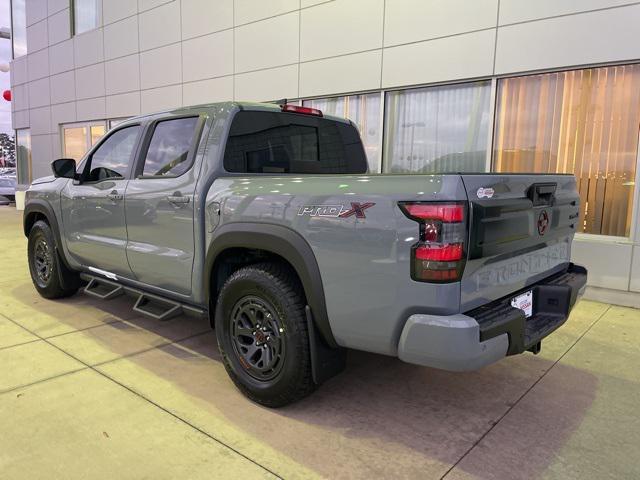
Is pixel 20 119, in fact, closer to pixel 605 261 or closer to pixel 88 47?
pixel 88 47

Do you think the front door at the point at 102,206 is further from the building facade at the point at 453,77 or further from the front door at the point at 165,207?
the building facade at the point at 453,77

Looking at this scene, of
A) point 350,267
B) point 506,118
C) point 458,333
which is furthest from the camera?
point 506,118

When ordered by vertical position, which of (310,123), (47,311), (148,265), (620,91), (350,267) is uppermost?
(620,91)

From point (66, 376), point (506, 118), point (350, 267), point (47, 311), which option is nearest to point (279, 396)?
point (350, 267)

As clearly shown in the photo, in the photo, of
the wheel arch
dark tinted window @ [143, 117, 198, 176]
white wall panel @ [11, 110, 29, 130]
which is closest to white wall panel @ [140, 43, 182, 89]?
white wall panel @ [11, 110, 29, 130]

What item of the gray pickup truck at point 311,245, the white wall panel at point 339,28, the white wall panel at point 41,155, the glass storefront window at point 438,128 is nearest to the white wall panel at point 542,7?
the glass storefront window at point 438,128

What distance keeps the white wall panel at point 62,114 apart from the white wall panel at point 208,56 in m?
6.00

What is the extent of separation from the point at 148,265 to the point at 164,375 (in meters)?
0.90

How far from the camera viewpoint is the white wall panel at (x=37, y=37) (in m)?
16.1

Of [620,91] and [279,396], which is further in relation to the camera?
[620,91]

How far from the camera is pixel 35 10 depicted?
53.6ft

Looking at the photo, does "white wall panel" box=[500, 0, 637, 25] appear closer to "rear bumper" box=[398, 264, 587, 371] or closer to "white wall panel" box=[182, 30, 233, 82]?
"rear bumper" box=[398, 264, 587, 371]

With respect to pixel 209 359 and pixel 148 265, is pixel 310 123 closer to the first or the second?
pixel 148 265

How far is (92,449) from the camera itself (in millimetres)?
2723
